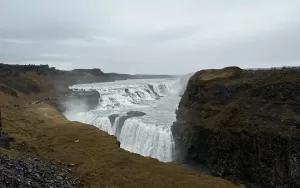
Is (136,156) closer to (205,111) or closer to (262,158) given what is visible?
(262,158)

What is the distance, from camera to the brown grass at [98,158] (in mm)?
18797

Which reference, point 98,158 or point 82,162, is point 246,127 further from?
point 82,162

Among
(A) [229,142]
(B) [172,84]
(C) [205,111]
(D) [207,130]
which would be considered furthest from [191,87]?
(B) [172,84]

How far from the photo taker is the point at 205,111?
1251 inches

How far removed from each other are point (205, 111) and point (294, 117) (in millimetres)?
9128

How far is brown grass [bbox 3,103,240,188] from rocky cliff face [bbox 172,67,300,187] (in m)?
5.91

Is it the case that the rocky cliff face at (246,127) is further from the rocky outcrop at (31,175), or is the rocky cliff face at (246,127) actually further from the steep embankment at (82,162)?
the rocky outcrop at (31,175)

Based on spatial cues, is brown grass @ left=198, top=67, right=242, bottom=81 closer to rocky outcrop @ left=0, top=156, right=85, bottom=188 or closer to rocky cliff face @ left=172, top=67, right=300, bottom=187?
rocky cliff face @ left=172, top=67, right=300, bottom=187

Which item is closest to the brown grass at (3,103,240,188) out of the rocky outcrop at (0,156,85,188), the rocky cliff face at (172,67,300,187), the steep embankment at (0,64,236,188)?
the steep embankment at (0,64,236,188)

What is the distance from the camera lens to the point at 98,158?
2253cm

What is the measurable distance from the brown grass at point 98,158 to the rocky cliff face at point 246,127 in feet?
19.4

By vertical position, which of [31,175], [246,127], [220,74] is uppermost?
[220,74]

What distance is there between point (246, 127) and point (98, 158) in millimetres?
11211

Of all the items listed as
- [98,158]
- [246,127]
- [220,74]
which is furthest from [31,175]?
[220,74]
